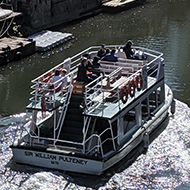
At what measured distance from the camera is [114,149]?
62.9 feet

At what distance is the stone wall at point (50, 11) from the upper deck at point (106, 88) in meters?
18.8

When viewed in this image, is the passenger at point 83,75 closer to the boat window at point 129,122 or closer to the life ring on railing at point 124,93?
the life ring on railing at point 124,93

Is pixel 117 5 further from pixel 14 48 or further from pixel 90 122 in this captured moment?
pixel 90 122

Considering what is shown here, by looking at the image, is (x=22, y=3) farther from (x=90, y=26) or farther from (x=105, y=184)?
(x=105, y=184)

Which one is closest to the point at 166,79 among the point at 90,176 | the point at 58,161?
the point at 90,176

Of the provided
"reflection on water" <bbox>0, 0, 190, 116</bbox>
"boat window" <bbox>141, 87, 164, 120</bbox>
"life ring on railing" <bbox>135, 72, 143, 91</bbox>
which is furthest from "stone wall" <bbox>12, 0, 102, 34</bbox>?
"life ring on railing" <bbox>135, 72, 143, 91</bbox>

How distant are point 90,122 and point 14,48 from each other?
1525 cm

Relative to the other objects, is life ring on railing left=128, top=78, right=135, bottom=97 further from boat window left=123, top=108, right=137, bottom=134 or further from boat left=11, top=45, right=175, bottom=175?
boat window left=123, top=108, right=137, bottom=134

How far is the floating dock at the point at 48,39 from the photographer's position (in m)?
35.9

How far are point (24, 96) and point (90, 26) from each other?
16702mm

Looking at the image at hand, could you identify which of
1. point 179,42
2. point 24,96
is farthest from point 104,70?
point 179,42

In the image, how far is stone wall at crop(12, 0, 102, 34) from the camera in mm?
40312

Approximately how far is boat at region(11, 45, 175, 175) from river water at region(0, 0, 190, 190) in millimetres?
574

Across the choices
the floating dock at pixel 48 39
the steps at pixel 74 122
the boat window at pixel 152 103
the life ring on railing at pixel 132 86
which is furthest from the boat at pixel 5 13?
the life ring on railing at pixel 132 86
